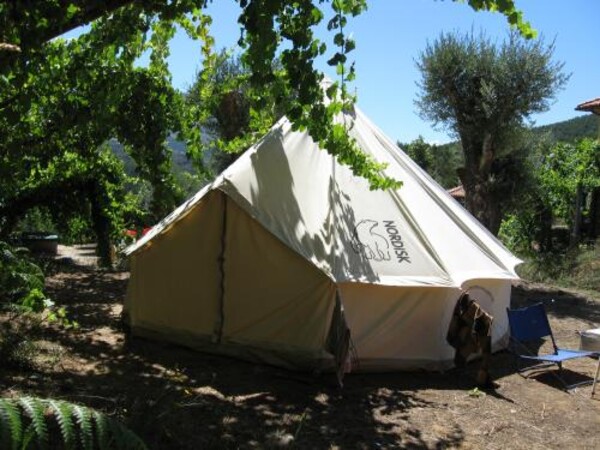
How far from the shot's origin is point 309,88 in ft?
13.7

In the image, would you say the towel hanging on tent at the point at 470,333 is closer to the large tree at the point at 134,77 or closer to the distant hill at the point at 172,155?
the large tree at the point at 134,77

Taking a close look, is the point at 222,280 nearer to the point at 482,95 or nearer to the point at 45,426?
the point at 45,426

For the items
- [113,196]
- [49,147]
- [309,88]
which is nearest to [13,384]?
[49,147]

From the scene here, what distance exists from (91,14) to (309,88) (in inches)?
57.9

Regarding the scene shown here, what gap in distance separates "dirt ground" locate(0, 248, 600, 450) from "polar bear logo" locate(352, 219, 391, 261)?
1286 mm

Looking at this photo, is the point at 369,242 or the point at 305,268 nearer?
the point at 305,268

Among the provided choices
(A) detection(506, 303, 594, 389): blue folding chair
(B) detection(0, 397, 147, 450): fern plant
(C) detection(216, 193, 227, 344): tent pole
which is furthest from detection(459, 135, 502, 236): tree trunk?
(B) detection(0, 397, 147, 450): fern plant

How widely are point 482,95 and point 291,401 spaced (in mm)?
9896

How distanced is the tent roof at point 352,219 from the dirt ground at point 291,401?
1.14 meters

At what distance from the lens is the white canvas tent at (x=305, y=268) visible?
6.44 metres

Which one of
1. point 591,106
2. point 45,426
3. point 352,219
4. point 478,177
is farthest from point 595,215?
point 45,426

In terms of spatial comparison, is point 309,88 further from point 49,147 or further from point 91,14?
point 49,147

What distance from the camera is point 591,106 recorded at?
58.8 ft

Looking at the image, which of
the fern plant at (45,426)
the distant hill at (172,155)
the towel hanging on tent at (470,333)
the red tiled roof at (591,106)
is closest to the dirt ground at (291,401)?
the towel hanging on tent at (470,333)
